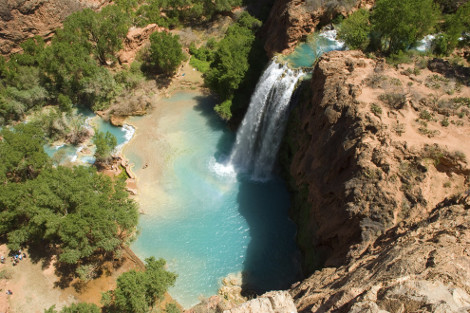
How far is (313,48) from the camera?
27000 mm

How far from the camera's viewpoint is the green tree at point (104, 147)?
80.9 ft

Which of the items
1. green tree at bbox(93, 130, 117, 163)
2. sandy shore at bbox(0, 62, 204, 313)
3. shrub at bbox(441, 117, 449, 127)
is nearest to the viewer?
shrub at bbox(441, 117, 449, 127)

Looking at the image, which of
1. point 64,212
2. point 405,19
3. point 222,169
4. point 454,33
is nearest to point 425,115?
point 405,19

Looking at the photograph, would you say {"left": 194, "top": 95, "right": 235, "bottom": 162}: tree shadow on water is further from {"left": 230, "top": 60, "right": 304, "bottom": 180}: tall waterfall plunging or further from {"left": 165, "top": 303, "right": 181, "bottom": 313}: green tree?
{"left": 165, "top": 303, "right": 181, "bottom": 313}: green tree

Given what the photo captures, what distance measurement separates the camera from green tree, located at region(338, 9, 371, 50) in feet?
72.6

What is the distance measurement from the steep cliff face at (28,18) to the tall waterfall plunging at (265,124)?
2565cm

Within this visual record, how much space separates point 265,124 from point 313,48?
826cm

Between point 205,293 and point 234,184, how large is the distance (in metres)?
8.98

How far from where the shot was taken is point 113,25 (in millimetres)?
33062

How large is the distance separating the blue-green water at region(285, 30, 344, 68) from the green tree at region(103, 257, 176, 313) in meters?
18.7

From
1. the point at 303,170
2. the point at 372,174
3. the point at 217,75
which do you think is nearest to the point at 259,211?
the point at 303,170

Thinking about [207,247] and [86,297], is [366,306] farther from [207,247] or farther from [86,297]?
[86,297]

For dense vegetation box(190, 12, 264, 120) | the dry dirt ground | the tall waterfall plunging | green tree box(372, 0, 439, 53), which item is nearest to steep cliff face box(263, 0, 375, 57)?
dense vegetation box(190, 12, 264, 120)

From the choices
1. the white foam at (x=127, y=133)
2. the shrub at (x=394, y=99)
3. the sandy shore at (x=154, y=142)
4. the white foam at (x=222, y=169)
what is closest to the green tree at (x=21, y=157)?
→ the white foam at (x=127, y=133)
